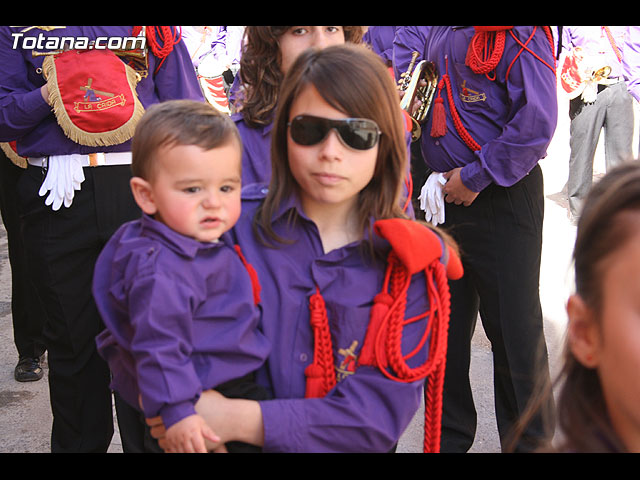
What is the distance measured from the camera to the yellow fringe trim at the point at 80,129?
2.53 metres

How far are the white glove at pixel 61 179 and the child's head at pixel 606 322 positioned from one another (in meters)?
1.96

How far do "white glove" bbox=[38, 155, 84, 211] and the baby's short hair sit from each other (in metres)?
1.15

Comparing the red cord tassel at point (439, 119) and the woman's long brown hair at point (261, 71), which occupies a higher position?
the woman's long brown hair at point (261, 71)

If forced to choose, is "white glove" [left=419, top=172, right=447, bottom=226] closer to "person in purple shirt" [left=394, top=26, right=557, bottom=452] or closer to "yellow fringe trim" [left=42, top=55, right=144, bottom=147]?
"person in purple shirt" [left=394, top=26, right=557, bottom=452]

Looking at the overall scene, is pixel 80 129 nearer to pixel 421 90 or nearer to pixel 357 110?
pixel 357 110

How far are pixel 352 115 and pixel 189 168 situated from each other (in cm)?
41

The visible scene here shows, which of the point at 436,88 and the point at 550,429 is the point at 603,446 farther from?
the point at 436,88

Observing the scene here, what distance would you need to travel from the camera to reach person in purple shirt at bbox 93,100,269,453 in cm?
143

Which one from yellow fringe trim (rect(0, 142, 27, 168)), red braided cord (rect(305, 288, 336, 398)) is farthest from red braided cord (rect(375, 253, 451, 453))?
yellow fringe trim (rect(0, 142, 27, 168))

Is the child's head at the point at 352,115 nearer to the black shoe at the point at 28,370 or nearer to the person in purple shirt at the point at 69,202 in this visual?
the person in purple shirt at the point at 69,202

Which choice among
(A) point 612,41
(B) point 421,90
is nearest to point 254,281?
(B) point 421,90

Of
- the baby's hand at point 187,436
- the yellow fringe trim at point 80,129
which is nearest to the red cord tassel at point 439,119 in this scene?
the yellow fringe trim at point 80,129

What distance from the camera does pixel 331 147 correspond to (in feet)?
5.30

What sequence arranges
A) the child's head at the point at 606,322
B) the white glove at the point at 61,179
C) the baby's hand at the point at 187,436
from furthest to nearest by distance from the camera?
1. the white glove at the point at 61,179
2. the baby's hand at the point at 187,436
3. the child's head at the point at 606,322
